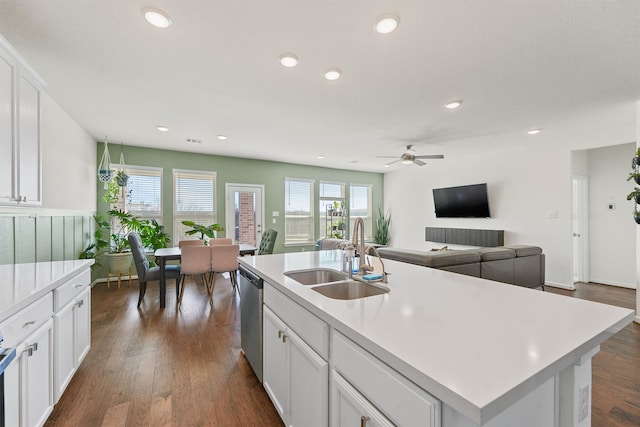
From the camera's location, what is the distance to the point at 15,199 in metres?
1.83

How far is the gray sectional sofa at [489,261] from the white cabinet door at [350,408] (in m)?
2.28

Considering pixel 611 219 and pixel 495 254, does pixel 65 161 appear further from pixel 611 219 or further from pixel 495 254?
pixel 611 219

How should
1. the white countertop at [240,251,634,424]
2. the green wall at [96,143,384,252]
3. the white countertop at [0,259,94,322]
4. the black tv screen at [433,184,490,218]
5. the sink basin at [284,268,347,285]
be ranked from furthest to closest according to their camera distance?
the black tv screen at [433,184,490,218]
the green wall at [96,143,384,252]
the sink basin at [284,268,347,285]
the white countertop at [0,259,94,322]
the white countertop at [240,251,634,424]

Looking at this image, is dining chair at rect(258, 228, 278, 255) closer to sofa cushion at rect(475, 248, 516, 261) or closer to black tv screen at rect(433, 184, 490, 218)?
sofa cushion at rect(475, 248, 516, 261)

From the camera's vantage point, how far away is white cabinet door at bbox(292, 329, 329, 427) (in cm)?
115

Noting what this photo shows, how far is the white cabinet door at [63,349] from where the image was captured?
1.70 m

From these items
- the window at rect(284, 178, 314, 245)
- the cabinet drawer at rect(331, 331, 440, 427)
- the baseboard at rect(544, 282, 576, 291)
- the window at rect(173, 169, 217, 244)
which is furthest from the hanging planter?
the baseboard at rect(544, 282, 576, 291)

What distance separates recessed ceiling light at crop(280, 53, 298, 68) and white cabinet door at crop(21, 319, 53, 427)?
92.7 inches

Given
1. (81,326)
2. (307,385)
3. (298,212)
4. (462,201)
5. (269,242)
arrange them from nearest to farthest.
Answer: (307,385), (81,326), (269,242), (462,201), (298,212)

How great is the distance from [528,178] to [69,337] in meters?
6.59

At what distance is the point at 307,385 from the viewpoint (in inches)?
50.3

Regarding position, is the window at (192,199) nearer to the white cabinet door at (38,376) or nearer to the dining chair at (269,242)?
the dining chair at (269,242)

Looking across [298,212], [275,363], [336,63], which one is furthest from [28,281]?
[298,212]

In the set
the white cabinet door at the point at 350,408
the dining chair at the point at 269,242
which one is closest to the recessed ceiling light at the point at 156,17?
the white cabinet door at the point at 350,408
